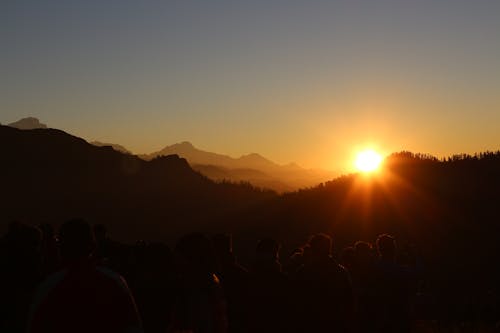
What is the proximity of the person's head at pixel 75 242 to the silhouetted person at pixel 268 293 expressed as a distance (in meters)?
3.04

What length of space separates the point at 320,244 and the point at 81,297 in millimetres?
3446

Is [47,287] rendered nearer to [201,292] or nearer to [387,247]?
[201,292]

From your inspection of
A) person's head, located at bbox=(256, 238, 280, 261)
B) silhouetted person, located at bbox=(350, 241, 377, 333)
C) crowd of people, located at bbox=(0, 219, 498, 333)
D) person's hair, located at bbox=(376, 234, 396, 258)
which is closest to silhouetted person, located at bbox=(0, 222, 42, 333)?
crowd of people, located at bbox=(0, 219, 498, 333)

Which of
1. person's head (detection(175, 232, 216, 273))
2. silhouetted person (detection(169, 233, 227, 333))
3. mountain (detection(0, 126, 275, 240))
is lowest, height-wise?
silhouetted person (detection(169, 233, 227, 333))

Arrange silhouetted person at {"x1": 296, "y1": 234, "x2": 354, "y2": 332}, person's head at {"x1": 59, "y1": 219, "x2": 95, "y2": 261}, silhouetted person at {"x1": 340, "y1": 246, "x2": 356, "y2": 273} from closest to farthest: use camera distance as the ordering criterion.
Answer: person's head at {"x1": 59, "y1": 219, "x2": 95, "y2": 261} → silhouetted person at {"x1": 296, "y1": 234, "x2": 354, "y2": 332} → silhouetted person at {"x1": 340, "y1": 246, "x2": 356, "y2": 273}

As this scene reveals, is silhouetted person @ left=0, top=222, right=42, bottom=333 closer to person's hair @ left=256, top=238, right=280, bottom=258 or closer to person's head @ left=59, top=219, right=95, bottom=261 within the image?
person's head @ left=59, top=219, right=95, bottom=261

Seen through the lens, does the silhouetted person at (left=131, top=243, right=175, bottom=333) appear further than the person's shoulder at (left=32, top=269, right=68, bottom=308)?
Yes

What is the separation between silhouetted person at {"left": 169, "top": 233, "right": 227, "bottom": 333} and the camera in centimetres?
689

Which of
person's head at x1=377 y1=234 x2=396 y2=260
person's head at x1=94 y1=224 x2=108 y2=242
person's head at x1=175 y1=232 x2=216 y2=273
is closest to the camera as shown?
person's head at x1=175 y1=232 x2=216 y2=273

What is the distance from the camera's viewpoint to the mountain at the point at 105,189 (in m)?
91.6

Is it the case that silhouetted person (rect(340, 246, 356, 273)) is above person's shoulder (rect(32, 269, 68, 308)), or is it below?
above

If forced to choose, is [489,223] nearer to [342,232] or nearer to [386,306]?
[342,232]

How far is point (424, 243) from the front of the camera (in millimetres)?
36656

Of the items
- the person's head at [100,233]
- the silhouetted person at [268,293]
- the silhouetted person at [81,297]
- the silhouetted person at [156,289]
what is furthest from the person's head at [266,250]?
the person's head at [100,233]
